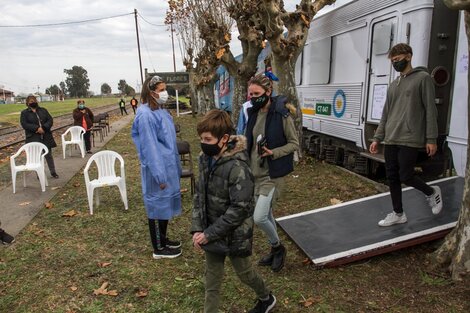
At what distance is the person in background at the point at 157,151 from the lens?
391 centimetres

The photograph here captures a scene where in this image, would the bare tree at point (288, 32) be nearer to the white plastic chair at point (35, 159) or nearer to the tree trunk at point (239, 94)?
the tree trunk at point (239, 94)

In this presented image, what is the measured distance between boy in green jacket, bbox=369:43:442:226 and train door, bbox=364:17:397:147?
2.44 m

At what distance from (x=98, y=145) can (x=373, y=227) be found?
40.0 ft

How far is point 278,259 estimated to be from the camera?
157 inches

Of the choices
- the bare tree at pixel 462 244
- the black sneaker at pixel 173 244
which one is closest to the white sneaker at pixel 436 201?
the bare tree at pixel 462 244

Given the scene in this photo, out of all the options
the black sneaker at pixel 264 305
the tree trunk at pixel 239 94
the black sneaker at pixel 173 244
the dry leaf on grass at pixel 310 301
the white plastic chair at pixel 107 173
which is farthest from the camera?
the tree trunk at pixel 239 94

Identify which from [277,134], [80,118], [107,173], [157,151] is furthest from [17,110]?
[277,134]

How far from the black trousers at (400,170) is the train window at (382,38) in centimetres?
284

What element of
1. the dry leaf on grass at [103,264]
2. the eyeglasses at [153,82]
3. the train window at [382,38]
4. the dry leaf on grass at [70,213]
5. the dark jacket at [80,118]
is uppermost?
the train window at [382,38]

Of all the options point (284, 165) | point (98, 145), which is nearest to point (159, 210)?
point (284, 165)

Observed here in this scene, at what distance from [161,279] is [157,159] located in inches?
47.6

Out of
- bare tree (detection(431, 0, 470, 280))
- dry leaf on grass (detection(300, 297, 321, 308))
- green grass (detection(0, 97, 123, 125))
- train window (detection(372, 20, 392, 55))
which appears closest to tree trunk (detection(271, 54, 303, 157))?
train window (detection(372, 20, 392, 55))

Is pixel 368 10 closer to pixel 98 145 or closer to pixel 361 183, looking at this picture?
pixel 361 183

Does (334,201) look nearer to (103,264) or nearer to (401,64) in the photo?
(401,64)
